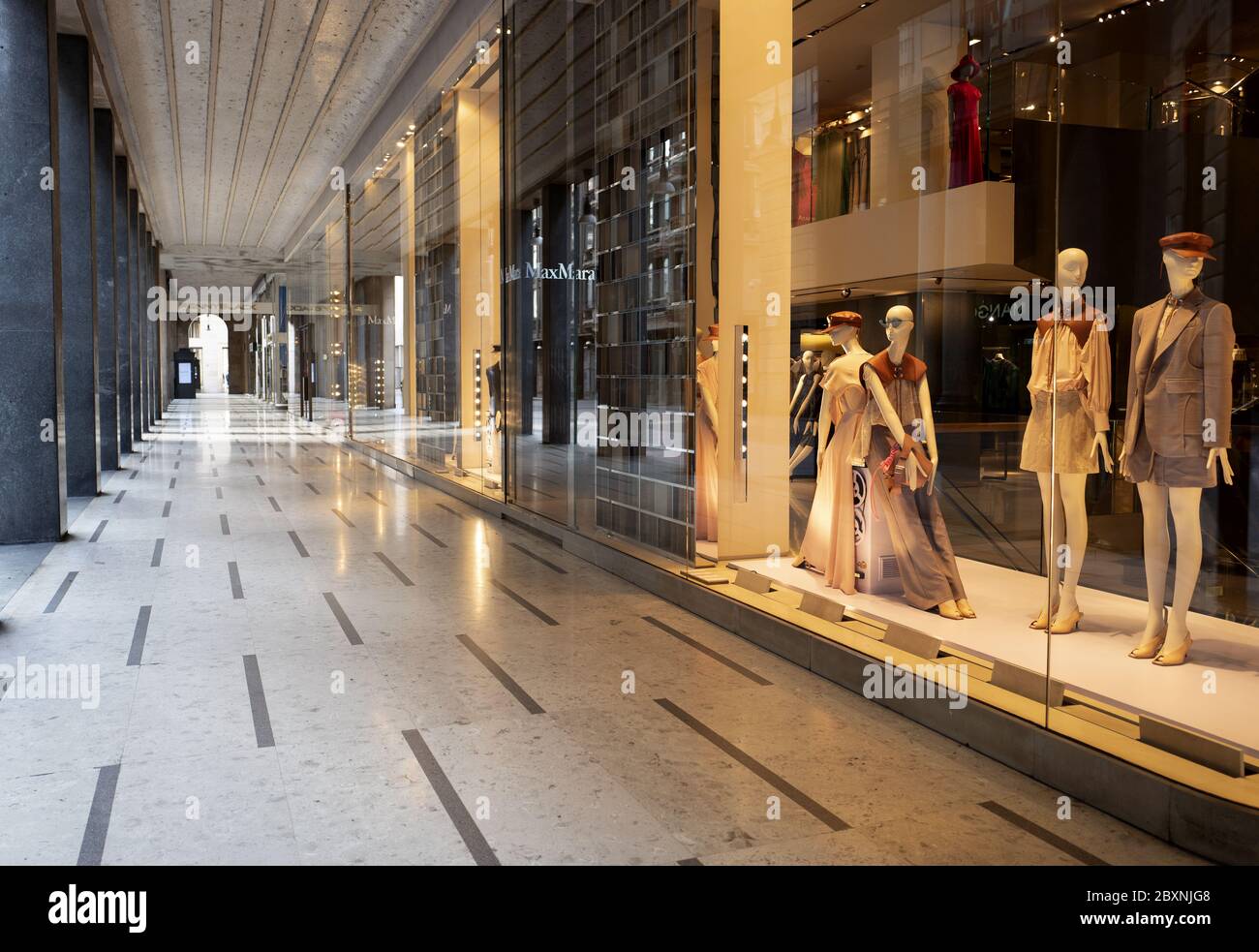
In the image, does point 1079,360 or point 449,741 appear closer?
point 1079,360

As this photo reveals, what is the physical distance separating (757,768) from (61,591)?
14.0 ft

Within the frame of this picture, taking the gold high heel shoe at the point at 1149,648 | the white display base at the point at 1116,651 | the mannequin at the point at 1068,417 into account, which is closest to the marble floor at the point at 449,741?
the white display base at the point at 1116,651

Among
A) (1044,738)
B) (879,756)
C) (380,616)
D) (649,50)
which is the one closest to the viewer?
(1044,738)

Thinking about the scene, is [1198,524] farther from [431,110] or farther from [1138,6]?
[431,110]

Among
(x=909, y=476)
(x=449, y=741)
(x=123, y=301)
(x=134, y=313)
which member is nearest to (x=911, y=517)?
(x=909, y=476)

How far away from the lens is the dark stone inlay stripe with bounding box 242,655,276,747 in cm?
337

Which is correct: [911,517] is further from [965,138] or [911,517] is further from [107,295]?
[107,295]

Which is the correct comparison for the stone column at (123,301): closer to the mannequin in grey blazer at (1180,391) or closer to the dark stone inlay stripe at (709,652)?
the dark stone inlay stripe at (709,652)

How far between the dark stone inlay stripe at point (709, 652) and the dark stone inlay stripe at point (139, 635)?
2.26 metres

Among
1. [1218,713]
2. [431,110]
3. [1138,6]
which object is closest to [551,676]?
[1218,713]

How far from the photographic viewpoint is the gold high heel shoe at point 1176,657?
2.76 meters

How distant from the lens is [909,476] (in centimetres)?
425
